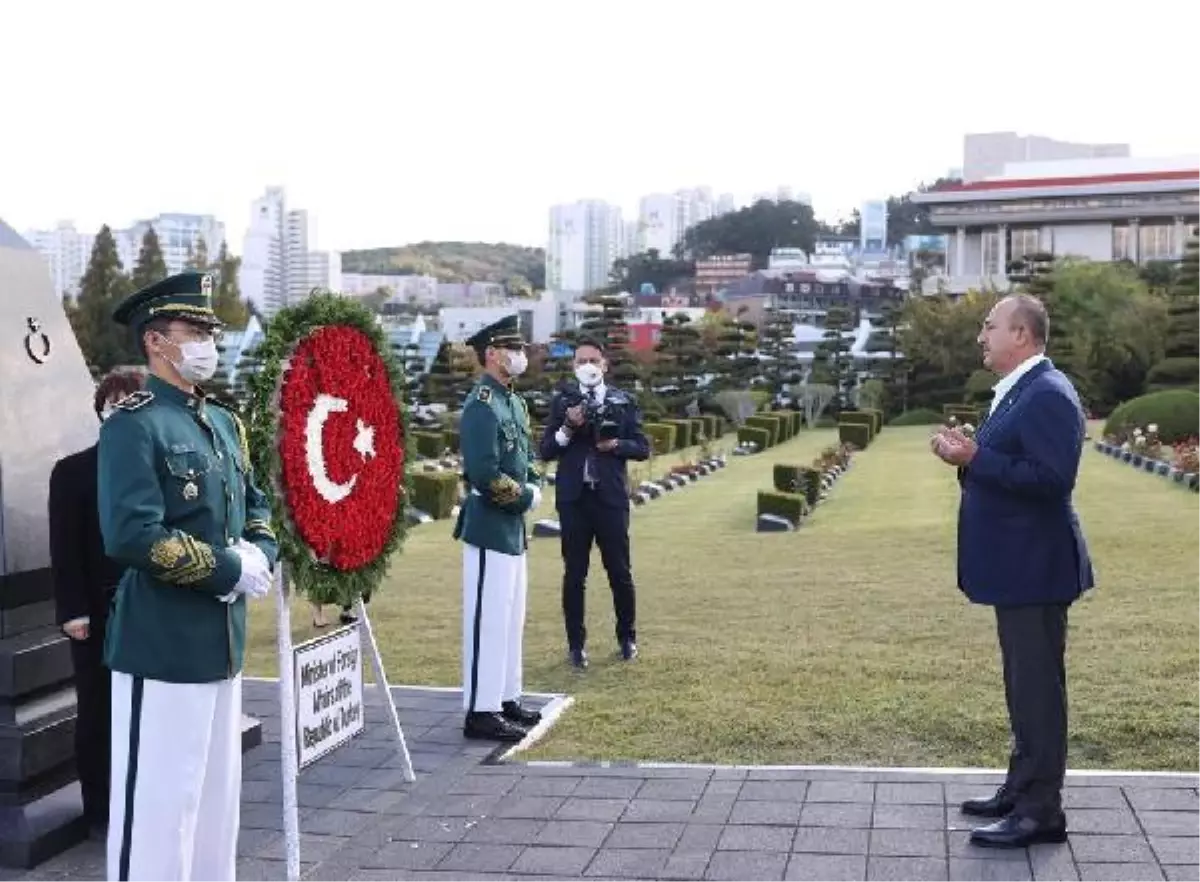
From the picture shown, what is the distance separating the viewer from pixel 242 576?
122 inches

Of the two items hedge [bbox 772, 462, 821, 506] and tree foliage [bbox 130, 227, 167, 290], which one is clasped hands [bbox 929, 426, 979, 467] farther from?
tree foliage [bbox 130, 227, 167, 290]

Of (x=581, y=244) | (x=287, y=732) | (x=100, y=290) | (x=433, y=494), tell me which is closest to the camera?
(x=287, y=732)

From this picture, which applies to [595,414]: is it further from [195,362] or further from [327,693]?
[195,362]

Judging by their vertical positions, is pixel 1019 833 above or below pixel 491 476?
below

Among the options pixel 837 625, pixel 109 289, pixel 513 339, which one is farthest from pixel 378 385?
pixel 109 289

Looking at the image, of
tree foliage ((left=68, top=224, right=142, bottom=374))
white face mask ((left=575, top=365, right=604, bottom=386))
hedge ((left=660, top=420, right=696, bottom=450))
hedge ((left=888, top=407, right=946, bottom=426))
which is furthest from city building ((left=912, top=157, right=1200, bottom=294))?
white face mask ((left=575, top=365, right=604, bottom=386))

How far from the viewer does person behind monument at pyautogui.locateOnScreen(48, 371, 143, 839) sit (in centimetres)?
387

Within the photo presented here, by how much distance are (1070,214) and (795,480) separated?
154 feet

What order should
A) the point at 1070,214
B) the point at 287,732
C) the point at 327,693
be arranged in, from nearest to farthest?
1. the point at 287,732
2. the point at 327,693
3. the point at 1070,214

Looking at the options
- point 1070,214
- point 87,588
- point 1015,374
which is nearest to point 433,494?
point 87,588

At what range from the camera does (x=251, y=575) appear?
3.13 meters

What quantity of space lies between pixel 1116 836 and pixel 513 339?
2960 millimetres

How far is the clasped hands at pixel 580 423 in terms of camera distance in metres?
6.41

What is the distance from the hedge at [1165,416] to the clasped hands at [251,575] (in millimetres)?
19979
